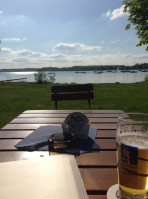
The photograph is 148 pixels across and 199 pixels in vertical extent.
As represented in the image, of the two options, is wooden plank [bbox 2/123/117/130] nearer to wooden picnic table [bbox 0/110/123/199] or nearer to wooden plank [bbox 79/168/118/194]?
wooden picnic table [bbox 0/110/123/199]

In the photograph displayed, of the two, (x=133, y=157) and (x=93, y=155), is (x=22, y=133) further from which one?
(x=133, y=157)

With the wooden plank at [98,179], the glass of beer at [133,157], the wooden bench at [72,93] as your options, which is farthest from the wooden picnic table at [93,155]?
the wooden bench at [72,93]

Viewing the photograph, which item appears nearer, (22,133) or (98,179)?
(98,179)

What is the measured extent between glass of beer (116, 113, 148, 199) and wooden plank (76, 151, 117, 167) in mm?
266

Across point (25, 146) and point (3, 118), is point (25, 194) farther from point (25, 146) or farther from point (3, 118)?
point (3, 118)

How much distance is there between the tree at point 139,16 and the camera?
5.36 meters

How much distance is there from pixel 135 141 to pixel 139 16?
576 centimetres

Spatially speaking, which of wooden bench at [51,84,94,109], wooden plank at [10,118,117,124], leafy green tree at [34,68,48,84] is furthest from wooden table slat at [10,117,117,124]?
leafy green tree at [34,68,48,84]

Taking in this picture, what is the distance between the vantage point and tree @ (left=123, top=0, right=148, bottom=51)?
5.36 m

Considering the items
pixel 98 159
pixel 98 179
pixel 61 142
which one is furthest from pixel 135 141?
pixel 61 142

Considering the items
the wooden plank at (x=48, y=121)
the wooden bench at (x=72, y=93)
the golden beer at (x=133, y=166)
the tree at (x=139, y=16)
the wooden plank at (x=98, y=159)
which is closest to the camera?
the golden beer at (x=133, y=166)

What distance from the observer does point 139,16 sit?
5633 millimetres

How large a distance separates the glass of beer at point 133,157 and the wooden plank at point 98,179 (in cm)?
9

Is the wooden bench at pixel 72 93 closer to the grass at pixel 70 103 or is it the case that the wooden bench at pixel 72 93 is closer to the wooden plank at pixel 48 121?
the grass at pixel 70 103
